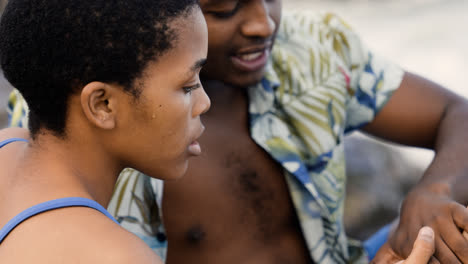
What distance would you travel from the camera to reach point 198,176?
68.8 inches

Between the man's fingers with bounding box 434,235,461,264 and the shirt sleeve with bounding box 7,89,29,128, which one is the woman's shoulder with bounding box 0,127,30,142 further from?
the man's fingers with bounding box 434,235,461,264

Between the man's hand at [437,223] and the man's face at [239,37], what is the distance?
0.57 m

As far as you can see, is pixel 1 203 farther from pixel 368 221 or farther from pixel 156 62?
pixel 368 221

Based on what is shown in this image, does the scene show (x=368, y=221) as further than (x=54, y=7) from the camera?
Yes

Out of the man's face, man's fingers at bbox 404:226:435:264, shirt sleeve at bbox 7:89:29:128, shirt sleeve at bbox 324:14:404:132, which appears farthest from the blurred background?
man's fingers at bbox 404:226:435:264

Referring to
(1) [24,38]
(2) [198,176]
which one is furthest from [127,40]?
(2) [198,176]

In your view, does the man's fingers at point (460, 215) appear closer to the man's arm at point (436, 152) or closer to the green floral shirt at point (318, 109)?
the man's arm at point (436, 152)

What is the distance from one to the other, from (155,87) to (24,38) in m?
0.26

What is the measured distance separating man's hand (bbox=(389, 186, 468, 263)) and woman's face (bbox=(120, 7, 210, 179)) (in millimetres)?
609

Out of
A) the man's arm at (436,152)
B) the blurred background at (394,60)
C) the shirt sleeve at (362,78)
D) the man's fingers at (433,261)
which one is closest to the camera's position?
the man's fingers at (433,261)

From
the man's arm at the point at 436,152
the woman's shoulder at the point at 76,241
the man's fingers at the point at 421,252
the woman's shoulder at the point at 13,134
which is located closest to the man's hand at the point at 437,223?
the man's arm at the point at 436,152

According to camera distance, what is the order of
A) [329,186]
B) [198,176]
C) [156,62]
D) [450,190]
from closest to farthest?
[156,62] < [450,190] < [198,176] < [329,186]

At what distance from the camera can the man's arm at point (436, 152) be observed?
139 cm

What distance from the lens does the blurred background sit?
303 cm
